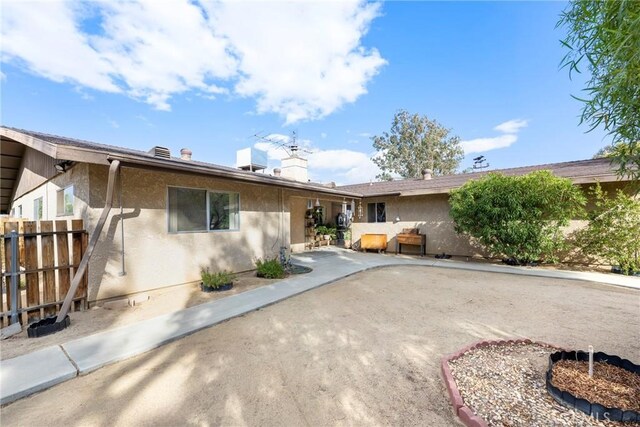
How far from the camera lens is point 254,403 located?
89.4 inches

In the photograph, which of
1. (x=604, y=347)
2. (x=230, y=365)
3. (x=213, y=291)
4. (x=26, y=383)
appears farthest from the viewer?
(x=213, y=291)

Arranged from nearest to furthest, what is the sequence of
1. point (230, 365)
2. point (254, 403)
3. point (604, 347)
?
point (254, 403)
point (230, 365)
point (604, 347)

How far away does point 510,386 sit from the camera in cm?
237

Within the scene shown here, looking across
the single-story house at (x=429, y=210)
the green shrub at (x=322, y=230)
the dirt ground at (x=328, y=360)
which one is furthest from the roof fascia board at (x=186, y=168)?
the single-story house at (x=429, y=210)

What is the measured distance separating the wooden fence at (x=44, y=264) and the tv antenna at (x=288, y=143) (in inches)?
376

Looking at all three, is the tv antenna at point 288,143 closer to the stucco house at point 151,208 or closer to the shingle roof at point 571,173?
the shingle roof at point 571,173

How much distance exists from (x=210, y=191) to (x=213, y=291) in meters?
2.42

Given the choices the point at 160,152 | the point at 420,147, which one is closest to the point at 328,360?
the point at 160,152

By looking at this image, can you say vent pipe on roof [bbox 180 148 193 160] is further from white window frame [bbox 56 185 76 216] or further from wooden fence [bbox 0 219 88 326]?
wooden fence [bbox 0 219 88 326]

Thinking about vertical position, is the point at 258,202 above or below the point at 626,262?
above

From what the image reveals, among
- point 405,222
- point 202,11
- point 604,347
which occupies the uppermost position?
point 202,11

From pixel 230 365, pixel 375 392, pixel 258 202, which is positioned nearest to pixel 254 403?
pixel 230 365

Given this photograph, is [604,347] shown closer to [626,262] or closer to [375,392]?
[375,392]

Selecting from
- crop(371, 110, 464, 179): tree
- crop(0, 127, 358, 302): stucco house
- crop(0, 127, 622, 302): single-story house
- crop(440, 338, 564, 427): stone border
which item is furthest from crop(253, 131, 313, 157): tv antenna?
crop(371, 110, 464, 179): tree
